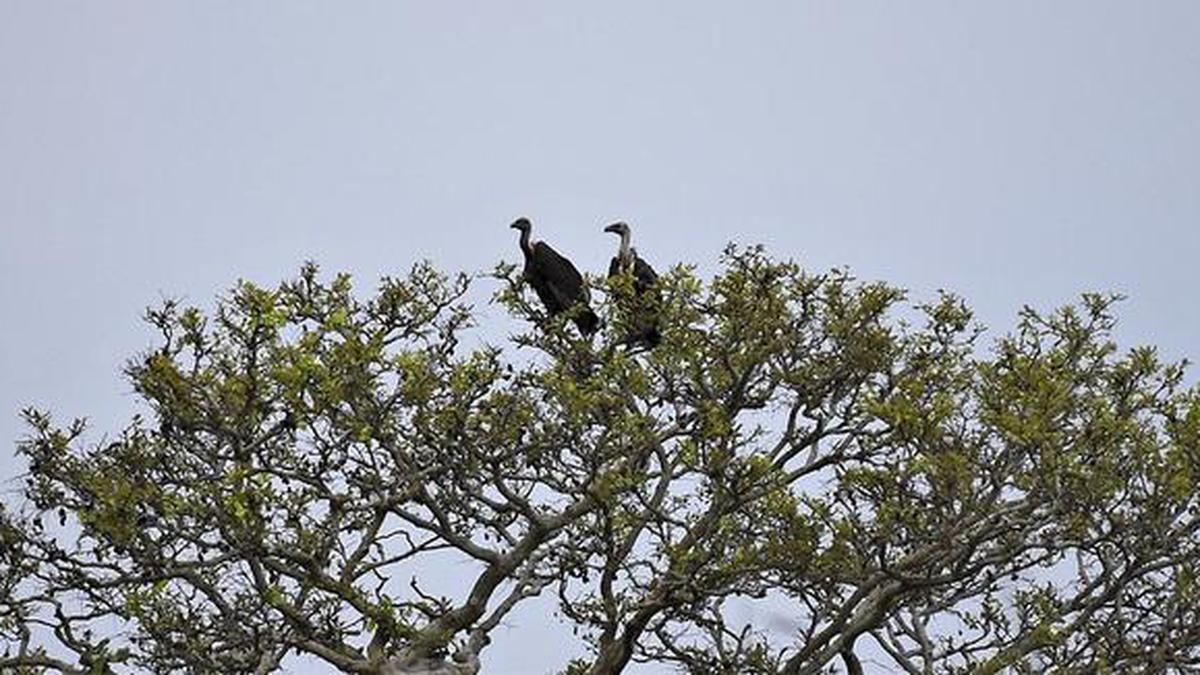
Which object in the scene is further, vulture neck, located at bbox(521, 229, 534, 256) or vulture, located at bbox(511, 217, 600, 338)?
vulture neck, located at bbox(521, 229, 534, 256)

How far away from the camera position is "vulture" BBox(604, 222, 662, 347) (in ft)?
45.0

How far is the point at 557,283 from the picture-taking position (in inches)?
630

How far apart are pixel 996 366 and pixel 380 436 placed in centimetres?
452

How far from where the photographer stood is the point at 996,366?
46.6ft

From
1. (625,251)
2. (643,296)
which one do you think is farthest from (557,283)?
(643,296)

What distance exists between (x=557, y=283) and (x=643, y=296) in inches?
92.5

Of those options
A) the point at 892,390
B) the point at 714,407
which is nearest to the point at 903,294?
the point at 892,390

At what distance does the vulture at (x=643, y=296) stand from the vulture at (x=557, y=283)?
1.03 ft

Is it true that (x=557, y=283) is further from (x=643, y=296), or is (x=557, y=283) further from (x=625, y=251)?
(x=643, y=296)

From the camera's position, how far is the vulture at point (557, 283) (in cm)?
1460

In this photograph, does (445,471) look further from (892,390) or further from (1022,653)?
(1022,653)

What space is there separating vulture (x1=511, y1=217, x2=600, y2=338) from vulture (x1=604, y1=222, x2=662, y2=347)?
31 cm

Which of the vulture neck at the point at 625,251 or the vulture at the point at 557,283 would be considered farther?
the vulture neck at the point at 625,251

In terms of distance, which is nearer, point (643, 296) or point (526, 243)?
point (643, 296)
